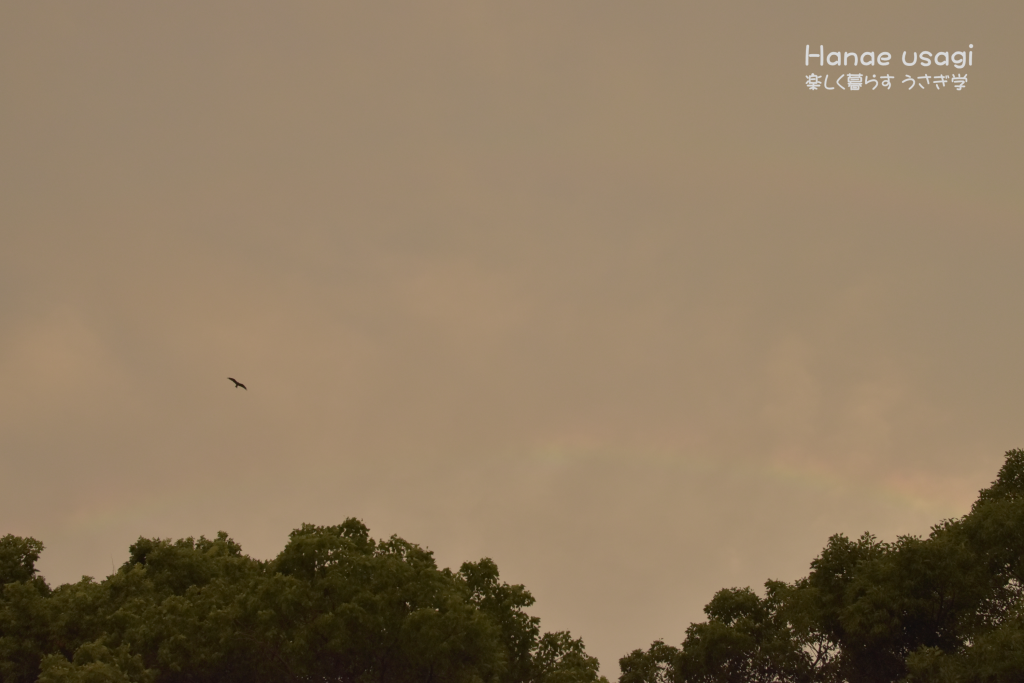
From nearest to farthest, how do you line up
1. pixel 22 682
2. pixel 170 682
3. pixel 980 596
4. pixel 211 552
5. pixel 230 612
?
pixel 980 596 → pixel 230 612 → pixel 170 682 → pixel 22 682 → pixel 211 552

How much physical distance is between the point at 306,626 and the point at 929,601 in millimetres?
21510

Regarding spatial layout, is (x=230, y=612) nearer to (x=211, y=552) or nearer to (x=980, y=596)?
(x=211, y=552)

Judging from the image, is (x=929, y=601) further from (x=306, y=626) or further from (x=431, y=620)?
(x=306, y=626)

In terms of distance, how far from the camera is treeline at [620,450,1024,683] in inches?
1174

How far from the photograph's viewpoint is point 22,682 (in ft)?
132

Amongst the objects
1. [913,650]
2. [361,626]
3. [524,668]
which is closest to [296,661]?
[361,626]

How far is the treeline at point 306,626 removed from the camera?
33.3 metres

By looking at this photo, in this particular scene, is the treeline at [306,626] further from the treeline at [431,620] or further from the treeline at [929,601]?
the treeline at [929,601]

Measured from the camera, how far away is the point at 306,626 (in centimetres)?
3341

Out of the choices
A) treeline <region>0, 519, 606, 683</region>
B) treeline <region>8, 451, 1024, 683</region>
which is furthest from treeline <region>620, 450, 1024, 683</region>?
treeline <region>0, 519, 606, 683</region>

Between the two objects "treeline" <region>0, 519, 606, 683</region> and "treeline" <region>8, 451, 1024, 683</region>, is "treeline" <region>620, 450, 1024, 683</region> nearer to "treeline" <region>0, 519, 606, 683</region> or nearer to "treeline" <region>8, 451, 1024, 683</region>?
"treeline" <region>8, 451, 1024, 683</region>

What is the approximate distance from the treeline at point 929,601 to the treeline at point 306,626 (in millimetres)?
9239

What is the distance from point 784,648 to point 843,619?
318 inches

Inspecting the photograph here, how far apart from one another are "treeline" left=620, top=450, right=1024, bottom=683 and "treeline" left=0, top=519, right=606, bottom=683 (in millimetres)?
9239
